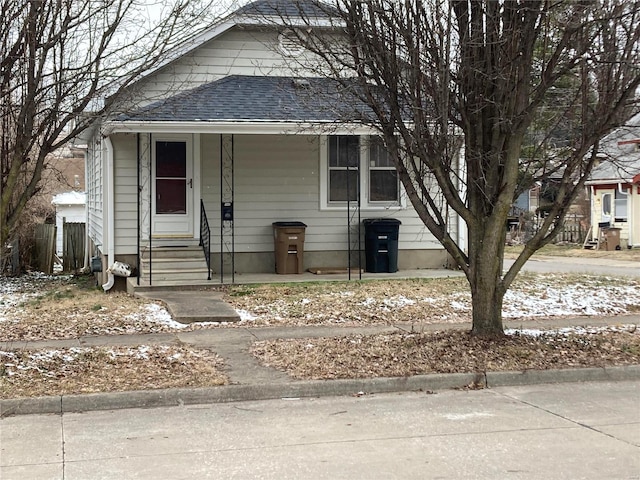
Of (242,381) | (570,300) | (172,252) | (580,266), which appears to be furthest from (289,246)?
(580,266)

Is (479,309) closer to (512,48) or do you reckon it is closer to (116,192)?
(512,48)

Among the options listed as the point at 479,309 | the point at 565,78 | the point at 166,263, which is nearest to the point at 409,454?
the point at 479,309

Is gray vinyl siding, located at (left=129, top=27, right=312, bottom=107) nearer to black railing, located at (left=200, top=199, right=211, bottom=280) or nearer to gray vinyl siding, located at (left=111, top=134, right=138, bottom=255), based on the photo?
gray vinyl siding, located at (left=111, top=134, right=138, bottom=255)

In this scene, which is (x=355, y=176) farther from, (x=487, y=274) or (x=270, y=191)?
(x=487, y=274)

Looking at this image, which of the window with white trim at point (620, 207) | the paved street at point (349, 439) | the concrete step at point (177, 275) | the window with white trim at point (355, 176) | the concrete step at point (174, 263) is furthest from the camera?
the window with white trim at point (620, 207)

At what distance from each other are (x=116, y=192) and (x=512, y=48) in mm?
9052

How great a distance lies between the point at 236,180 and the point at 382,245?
10.8 ft

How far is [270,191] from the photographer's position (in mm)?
15703

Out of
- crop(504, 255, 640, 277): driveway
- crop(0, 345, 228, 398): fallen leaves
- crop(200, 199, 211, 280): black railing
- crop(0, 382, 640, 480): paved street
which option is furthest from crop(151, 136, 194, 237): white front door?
crop(504, 255, 640, 277): driveway

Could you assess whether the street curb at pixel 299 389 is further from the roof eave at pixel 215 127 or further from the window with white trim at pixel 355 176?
the window with white trim at pixel 355 176

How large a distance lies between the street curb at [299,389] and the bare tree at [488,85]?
1.06 metres

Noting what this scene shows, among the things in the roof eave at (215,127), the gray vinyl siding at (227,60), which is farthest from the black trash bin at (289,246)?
the gray vinyl siding at (227,60)

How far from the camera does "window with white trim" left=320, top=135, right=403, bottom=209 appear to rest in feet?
52.4

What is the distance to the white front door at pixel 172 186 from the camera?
1502cm
